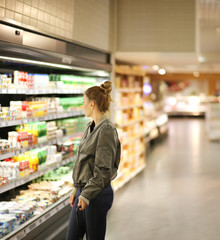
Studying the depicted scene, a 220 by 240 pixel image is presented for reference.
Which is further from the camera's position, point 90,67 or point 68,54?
point 90,67

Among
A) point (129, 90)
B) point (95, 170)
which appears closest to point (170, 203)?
point (129, 90)

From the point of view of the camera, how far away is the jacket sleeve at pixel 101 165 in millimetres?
2854

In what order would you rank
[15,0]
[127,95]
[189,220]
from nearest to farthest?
[15,0]
[189,220]
[127,95]

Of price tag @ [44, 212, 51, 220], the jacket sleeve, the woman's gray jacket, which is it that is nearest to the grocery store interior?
price tag @ [44, 212, 51, 220]

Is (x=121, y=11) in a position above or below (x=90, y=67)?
above

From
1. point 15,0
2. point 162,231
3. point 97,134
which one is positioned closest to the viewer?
point 97,134

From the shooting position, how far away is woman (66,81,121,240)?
2.87m

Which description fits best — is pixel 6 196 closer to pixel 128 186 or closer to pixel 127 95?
pixel 128 186

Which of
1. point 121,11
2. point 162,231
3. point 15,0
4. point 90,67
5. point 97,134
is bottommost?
point 162,231

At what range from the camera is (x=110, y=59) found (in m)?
6.35

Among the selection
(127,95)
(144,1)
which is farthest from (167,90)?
(144,1)

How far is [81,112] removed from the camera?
545 centimetres

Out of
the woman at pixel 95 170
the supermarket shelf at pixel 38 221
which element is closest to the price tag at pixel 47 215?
the supermarket shelf at pixel 38 221

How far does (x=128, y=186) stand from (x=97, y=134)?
469 cm
